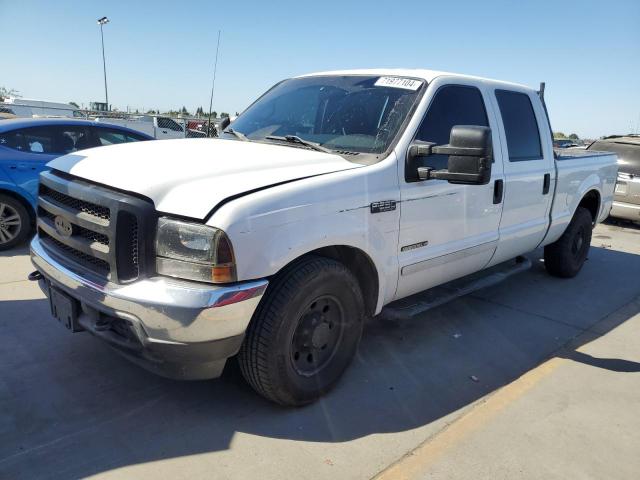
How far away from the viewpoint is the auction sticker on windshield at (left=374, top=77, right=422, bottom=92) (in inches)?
144

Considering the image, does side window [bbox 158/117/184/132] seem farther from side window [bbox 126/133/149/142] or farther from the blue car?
the blue car

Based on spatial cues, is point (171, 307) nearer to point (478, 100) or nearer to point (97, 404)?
point (97, 404)

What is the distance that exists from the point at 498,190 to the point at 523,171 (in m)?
0.52

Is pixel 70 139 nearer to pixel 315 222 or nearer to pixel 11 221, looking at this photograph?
pixel 11 221

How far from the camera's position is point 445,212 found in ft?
12.2

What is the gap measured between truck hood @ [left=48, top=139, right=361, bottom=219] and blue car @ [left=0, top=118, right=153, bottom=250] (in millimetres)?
3429

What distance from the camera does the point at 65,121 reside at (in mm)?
6742

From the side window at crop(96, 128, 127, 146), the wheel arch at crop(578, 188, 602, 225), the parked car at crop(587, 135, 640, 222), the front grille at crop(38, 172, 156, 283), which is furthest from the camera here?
the parked car at crop(587, 135, 640, 222)

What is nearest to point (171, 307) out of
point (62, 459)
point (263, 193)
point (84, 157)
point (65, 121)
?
point (263, 193)

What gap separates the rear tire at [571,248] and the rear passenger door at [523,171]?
922 millimetres

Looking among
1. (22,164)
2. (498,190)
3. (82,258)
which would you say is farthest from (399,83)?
(22,164)

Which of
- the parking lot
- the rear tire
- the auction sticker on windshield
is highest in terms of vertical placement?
the auction sticker on windshield

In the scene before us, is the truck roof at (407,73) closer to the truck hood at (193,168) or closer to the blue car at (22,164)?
the truck hood at (193,168)

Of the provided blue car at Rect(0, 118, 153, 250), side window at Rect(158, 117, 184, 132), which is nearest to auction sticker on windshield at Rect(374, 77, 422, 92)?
blue car at Rect(0, 118, 153, 250)
